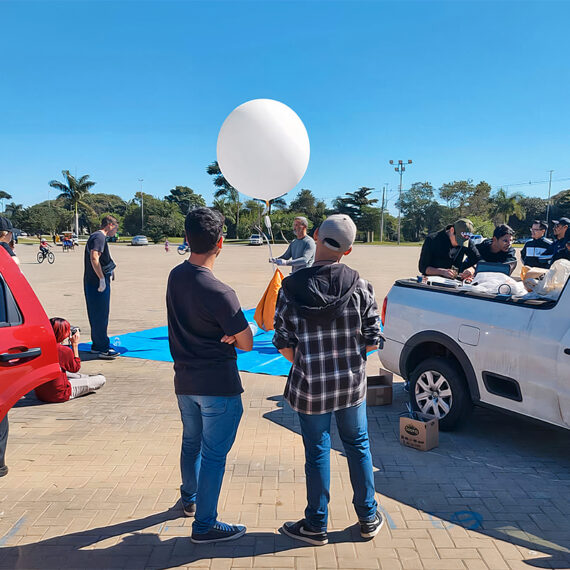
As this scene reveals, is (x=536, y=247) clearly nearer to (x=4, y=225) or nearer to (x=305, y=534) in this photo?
(x=305, y=534)

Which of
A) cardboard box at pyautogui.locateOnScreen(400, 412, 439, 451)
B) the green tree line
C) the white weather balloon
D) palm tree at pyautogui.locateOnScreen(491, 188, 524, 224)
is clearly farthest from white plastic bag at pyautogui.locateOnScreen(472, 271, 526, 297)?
palm tree at pyautogui.locateOnScreen(491, 188, 524, 224)

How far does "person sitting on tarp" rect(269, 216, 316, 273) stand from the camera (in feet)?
24.3

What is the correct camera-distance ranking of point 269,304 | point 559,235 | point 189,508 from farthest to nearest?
point 269,304 < point 559,235 < point 189,508

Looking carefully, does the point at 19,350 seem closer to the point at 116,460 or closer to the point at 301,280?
the point at 116,460

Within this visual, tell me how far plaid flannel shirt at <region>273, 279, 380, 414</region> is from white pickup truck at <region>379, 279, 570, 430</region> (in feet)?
5.46

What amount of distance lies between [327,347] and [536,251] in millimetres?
6078

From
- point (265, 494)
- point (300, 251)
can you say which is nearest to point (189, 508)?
point (265, 494)

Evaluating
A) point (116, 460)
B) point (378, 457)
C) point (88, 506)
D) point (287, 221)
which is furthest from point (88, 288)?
point (287, 221)

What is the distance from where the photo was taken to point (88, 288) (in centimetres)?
709

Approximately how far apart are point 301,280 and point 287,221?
233 feet

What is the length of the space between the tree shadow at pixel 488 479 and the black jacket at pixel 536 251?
11.1ft

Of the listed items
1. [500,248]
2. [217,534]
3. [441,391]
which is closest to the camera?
[217,534]

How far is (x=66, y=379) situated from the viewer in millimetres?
5566

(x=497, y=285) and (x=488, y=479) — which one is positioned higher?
(x=497, y=285)
